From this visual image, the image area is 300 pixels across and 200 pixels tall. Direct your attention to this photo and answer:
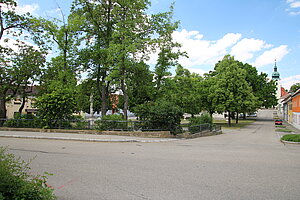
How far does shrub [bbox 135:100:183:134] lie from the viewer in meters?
16.0

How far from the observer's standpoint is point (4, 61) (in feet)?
70.5

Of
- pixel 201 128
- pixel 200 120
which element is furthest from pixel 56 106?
pixel 200 120

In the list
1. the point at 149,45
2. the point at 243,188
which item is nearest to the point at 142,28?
the point at 149,45

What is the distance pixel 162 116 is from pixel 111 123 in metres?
3.85

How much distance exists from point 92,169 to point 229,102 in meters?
32.9

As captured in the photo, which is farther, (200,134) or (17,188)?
(200,134)

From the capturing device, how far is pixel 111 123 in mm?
16422

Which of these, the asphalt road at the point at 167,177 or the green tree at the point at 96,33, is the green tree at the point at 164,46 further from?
the asphalt road at the point at 167,177

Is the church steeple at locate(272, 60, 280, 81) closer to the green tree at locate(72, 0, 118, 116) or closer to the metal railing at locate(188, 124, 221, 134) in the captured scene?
the metal railing at locate(188, 124, 221, 134)

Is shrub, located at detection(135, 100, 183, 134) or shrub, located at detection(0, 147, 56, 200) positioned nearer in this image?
shrub, located at detection(0, 147, 56, 200)

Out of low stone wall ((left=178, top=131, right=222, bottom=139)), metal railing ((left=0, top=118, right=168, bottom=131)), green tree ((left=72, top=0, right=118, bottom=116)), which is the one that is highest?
green tree ((left=72, top=0, right=118, bottom=116))

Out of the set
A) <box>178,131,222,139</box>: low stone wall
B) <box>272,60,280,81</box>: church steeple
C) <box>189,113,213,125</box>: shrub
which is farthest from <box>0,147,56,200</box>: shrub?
<box>272,60,280,81</box>: church steeple

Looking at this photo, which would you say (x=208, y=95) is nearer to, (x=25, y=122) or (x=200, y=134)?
(x=200, y=134)

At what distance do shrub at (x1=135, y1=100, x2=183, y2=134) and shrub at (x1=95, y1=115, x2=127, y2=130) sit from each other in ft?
4.68
